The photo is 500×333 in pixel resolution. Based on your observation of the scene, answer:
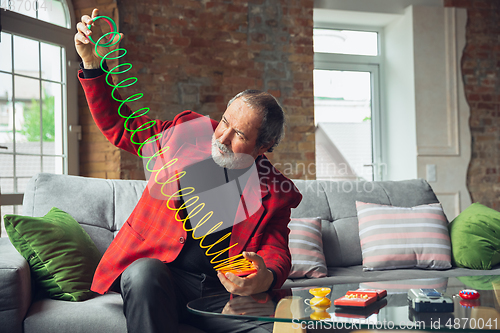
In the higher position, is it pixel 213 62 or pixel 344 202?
pixel 213 62

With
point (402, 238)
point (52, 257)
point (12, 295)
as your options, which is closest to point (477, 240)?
point (402, 238)

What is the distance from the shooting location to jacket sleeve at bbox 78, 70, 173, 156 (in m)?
1.33

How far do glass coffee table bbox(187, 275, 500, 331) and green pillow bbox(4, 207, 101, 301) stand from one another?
648mm


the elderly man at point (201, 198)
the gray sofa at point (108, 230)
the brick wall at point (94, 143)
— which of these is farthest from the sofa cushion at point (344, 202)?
the brick wall at point (94, 143)

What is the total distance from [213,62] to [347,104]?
1.50 metres

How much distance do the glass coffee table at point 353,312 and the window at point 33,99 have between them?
95.9 inches

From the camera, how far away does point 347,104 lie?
4.34m

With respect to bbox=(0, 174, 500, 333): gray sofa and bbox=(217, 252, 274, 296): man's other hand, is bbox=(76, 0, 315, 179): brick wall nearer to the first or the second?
bbox=(0, 174, 500, 333): gray sofa

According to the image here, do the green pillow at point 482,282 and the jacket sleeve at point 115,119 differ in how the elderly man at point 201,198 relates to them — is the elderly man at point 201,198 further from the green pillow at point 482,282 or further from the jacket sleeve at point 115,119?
the green pillow at point 482,282

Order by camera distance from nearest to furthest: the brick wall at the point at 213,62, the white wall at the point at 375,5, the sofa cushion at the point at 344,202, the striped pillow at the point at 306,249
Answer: the striped pillow at the point at 306,249 < the sofa cushion at the point at 344,202 < the brick wall at the point at 213,62 < the white wall at the point at 375,5

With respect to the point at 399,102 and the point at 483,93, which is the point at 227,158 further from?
the point at 483,93

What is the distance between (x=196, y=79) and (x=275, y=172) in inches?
85.6

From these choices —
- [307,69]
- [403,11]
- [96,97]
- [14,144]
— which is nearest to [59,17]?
[14,144]

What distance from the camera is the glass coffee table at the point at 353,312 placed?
102 cm
